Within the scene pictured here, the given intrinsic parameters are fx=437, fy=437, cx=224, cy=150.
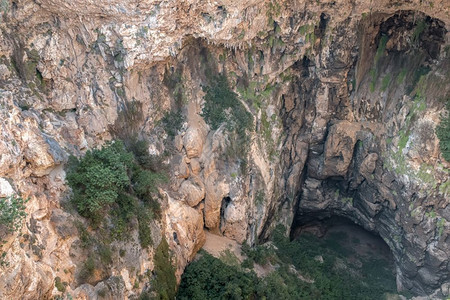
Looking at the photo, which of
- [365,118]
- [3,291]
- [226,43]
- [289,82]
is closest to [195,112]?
[226,43]

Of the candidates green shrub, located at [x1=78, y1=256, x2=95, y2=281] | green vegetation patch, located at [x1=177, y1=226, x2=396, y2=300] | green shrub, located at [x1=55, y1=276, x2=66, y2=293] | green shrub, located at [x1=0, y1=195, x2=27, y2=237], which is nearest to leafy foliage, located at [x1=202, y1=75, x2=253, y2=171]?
green vegetation patch, located at [x1=177, y1=226, x2=396, y2=300]

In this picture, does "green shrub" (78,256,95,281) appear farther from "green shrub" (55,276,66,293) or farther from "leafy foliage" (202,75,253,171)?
"leafy foliage" (202,75,253,171)

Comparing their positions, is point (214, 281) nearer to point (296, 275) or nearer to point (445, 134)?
point (296, 275)

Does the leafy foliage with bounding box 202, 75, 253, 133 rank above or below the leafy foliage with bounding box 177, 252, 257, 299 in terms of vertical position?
above

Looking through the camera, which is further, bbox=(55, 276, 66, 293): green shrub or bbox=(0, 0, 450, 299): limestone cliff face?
bbox=(0, 0, 450, 299): limestone cliff face

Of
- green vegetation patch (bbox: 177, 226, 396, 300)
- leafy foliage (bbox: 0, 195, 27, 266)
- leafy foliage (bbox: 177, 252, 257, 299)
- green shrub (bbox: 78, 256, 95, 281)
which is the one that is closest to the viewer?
leafy foliage (bbox: 0, 195, 27, 266)

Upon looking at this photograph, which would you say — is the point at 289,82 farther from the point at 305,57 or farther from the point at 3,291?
the point at 3,291

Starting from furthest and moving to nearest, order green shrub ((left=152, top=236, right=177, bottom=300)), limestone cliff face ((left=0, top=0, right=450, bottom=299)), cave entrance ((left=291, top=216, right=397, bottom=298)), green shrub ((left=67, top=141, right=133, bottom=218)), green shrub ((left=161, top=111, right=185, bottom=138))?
cave entrance ((left=291, top=216, right=397, bottom=298))
green shrub ((left=161, top=111, right=185, bottom=138))
green shrub ((left=152, top=236, right=177, bottom=300))
green shrub ((left=67, top=141, right=133, bottom=218))
limestone cliff face ((left=0, top=0, right=450, bottom=299))
